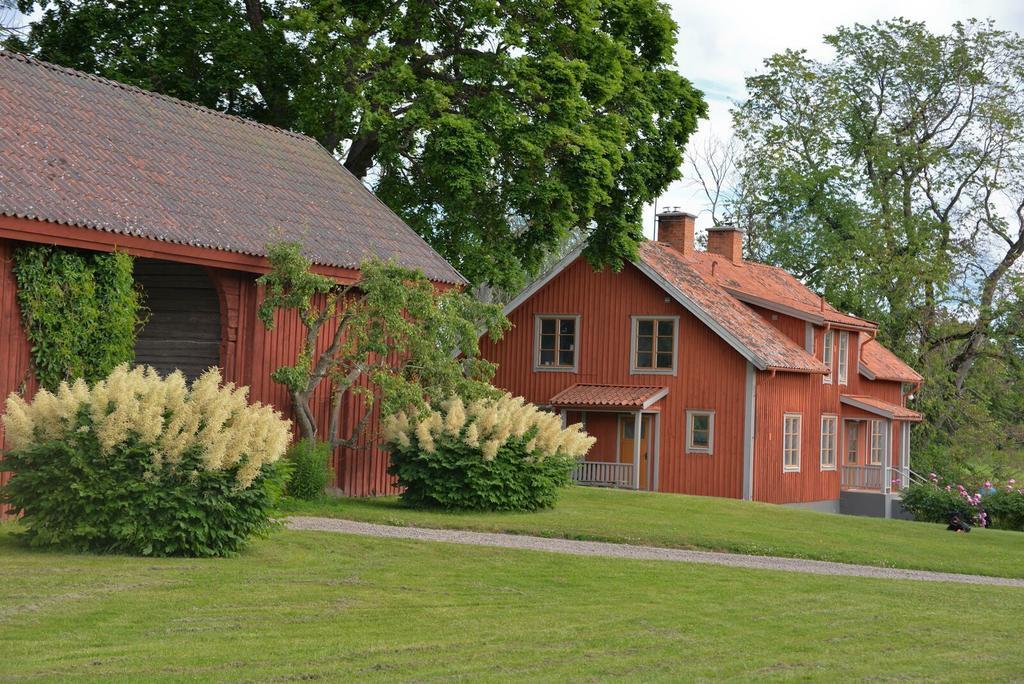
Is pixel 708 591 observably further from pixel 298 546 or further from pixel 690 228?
pixel 690 228

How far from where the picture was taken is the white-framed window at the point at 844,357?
127 feet

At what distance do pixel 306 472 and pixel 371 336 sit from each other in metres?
2.21

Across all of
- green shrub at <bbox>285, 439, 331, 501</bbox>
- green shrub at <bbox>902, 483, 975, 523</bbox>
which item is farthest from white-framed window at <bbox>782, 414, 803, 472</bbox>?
green shrub at <bbox>285, 439, 331, 501</bbox>

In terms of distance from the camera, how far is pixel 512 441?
20.4m

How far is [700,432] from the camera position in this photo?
110ft

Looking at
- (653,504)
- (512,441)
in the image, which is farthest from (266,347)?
(653,504)

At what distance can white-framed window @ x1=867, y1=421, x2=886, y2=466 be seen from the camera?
4069 cm

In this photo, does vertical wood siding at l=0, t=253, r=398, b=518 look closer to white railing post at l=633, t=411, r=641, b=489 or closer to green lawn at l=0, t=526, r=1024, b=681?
green lawn at l=0, t=526, r=1024, b=681

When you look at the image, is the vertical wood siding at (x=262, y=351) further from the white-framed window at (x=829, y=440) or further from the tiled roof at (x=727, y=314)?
the white-framed window at (x=829, y=440)

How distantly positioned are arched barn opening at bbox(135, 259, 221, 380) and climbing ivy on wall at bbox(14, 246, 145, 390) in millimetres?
2699

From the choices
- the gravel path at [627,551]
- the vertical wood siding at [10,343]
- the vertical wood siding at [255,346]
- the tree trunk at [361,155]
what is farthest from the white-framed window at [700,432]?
the vertical wood siding at [10,343]

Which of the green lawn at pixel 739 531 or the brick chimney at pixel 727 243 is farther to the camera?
the brick chimney at pixel 727 243

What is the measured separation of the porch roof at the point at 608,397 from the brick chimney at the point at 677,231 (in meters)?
5.55

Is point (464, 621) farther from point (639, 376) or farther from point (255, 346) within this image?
point (639, 376)
